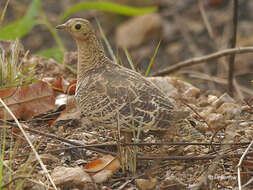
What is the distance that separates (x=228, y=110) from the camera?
12.4 ft

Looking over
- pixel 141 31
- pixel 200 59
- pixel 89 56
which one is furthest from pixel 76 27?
pixel 141 31

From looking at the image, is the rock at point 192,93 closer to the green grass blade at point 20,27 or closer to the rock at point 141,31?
the green grass blade at point 20,27

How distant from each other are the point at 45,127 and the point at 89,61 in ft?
2.21

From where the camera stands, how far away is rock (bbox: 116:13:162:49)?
10883 millimetres

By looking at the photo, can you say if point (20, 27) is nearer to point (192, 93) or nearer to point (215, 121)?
point (192, 93)

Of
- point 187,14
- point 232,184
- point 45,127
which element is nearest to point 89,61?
point 45,127

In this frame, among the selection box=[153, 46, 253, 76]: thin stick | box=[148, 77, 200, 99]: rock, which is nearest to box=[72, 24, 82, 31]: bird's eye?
box=[148, 77, 200, 99]: rock

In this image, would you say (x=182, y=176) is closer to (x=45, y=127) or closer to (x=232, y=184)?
(x=232, y=184)

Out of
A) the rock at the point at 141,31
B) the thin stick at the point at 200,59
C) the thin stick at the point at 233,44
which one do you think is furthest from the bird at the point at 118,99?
the rock at the point at 141,31

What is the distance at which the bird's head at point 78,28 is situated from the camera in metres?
3.76

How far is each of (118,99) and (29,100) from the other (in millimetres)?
932

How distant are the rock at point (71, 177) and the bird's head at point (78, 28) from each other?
135cm

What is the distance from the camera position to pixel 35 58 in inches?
201

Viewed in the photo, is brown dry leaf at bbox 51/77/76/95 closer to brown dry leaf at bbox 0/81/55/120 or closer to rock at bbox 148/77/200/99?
brown dry leaf at bbox 0/81/55/120
